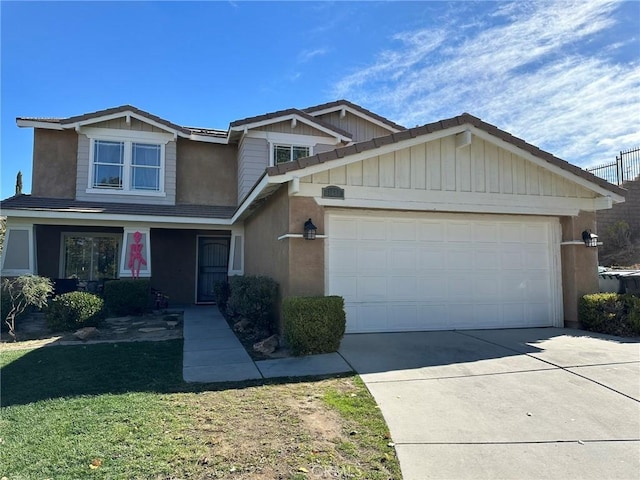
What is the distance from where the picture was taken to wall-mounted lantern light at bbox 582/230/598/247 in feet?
30.0

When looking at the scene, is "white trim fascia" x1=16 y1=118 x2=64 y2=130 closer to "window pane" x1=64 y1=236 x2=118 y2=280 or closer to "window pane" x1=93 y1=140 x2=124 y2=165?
"window pane" x1=93 y1=140 x2=124 y2=165

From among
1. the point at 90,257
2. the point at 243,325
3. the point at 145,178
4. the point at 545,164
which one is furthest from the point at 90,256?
the point at 545,164

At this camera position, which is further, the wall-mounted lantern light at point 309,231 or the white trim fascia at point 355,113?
the white trim fascia at point 355,113

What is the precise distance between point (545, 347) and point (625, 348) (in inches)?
52.2

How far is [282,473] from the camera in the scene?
328 centimetres

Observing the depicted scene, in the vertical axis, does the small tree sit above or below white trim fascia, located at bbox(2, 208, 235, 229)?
below

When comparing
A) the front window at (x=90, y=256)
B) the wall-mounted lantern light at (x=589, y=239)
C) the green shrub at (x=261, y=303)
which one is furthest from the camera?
the front window at (x=90, y=256)

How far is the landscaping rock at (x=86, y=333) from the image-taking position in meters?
8.52

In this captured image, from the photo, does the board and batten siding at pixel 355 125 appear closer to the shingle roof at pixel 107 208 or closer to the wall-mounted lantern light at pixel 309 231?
the shingle roof at pixel 107 208

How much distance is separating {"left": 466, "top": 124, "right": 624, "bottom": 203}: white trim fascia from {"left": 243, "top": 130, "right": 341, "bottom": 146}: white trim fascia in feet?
22.8

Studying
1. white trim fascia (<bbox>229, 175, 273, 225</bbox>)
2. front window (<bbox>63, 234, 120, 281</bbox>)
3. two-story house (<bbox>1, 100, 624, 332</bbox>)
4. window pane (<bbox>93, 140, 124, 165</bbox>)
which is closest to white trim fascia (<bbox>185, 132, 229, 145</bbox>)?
window pane (<bbox>93, 140, 124, 165</bbox>)

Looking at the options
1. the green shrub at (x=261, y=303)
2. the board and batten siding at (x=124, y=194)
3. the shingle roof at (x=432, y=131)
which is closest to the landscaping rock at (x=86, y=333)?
the green shrub at (x=261, y=303)

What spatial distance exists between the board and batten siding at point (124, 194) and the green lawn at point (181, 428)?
28.4 ft

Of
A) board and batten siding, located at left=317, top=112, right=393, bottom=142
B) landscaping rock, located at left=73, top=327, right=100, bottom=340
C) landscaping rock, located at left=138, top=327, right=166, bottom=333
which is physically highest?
board and batten siding, located at left=317, top=112, right=393, bottom=142
